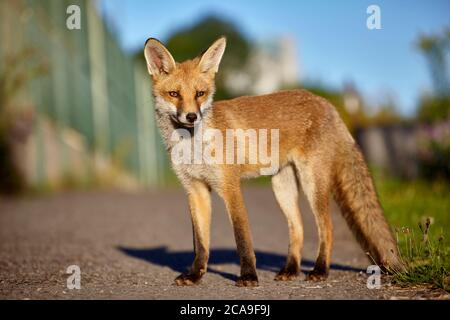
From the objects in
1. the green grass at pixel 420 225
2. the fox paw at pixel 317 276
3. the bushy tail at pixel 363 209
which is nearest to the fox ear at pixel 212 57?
the bushy tail at pixel 363 209

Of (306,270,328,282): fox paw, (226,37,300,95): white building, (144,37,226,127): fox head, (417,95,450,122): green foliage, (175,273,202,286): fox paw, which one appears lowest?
(306,270,328,282): fox paw

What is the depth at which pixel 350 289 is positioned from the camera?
4.47 meters

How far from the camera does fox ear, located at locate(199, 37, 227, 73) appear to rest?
5312 mm

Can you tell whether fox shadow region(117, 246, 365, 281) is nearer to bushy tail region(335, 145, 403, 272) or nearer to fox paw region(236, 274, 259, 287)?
bushy tail region(335, 145, 403, 272)

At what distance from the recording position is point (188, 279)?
491 centimetres

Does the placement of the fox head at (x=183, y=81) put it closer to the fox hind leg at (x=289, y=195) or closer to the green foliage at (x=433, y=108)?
the fox hind leg at (x=289, y=195)

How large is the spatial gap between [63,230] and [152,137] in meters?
19.8

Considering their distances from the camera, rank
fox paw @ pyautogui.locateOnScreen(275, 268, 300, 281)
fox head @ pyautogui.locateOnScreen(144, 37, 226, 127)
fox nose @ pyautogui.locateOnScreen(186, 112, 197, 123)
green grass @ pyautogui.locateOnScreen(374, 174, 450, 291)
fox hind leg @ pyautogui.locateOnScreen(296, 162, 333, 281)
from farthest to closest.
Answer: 1. fox hind leg @ pyautogui.locateOnScreen(296, 162, 333, 281)
2. fox paw @ pyautogui.locateOnScreen(275, 268, 300, 281)
3. fox head @ pyautogui.locateOnScreen(144, 37, 226, 127)
4. fox nose @ pyautogui.locateOnScreen(186, 112, 197, 123)
5. green grass @ pyautogui.locateOnScreen(374, 174, 450, 291)

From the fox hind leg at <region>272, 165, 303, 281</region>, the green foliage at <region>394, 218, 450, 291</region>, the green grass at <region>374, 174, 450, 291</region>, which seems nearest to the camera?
the green foliage at <region>394, 218, 450, 291</region>

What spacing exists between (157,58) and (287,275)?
81.2 inches

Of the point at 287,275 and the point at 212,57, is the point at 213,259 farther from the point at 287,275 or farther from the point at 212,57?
the point at 212,57

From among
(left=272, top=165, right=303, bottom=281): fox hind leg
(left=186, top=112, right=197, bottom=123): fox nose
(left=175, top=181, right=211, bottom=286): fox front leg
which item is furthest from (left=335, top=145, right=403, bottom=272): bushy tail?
(left=186, top=112, right=197, bottom=123): fox nose

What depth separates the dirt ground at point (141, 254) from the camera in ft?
14.2

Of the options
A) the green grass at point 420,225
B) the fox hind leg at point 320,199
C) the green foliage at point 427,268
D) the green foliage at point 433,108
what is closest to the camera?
the green foliage at point 427,268
